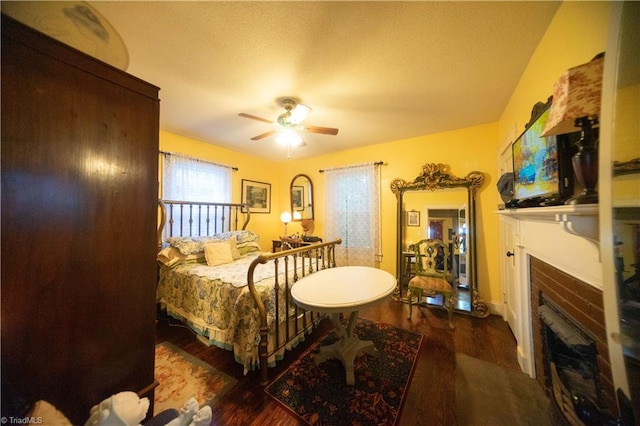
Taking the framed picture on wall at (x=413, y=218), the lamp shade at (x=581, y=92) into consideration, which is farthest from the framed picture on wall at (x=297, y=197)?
the lamp shade at (x=581, y=92)

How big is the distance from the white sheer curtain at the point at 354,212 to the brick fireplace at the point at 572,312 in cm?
193

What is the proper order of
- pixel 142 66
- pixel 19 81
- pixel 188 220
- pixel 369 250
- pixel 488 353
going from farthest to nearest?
pixel 369 250 → pixel 188 220 → pixel 488 353 → pixel 142 66 → pixel 19 81

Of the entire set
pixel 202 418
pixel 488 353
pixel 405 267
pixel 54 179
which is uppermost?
pixel 54 179

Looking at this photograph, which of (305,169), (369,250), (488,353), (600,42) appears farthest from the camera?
(305,169)

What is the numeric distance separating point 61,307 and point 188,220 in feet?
8.76

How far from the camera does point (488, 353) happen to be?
1837 mm

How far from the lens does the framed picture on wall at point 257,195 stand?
3854 millimetres

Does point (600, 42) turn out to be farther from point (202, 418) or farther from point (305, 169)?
point (305, 169)

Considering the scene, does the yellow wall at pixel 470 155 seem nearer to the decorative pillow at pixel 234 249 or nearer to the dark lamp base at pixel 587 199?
the dark lamp base at pixel 587 199

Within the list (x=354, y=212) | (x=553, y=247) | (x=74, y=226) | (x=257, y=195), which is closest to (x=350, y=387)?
(x=553, y=247)

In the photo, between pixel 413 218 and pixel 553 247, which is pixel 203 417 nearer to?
pixel 553 247

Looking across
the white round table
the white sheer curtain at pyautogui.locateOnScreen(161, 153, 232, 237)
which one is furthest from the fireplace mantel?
the white sheer curtain at pyautogui.locateOnScreen(161, 153, 232, 237)

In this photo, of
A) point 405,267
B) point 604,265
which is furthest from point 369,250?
point 604,265

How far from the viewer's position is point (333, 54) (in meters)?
1.49
